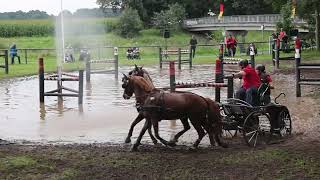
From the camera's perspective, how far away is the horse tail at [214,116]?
11023 mm

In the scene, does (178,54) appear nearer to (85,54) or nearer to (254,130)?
(85,54)

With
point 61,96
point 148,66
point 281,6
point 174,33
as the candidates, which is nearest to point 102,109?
point 61,96

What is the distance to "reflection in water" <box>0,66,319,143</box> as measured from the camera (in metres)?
13.1

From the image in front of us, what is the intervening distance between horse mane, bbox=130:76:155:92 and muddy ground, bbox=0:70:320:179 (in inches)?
44.0

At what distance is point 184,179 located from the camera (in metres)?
8.81

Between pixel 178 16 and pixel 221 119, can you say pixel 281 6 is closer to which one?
pixel 221 119

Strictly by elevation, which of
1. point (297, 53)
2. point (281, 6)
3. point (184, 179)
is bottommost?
point (184, 179)

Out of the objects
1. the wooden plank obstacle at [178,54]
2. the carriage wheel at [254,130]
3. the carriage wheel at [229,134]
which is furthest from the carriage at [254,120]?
the wooden plank obstacle at [178,54]

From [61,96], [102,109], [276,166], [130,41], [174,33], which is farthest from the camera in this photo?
[174,33]

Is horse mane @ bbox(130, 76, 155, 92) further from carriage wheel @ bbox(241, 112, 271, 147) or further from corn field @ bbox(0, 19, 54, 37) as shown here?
corn field @ bbox(0, 19, 54, 37)

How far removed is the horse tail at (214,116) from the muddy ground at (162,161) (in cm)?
40

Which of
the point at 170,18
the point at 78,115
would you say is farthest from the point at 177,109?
the point at 170,18

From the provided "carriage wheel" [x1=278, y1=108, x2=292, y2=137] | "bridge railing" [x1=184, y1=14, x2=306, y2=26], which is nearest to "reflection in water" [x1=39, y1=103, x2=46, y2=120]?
"carriage wheel" [x1=278, y1=108, x2=292, y2=137]

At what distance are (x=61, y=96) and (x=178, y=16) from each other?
86.7 m
